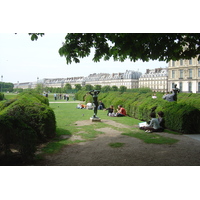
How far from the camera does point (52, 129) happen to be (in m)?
7.08

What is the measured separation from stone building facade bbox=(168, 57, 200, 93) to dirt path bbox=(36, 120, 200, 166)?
4091 centimetres

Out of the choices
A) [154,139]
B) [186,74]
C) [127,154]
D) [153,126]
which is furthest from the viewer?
[186,74]

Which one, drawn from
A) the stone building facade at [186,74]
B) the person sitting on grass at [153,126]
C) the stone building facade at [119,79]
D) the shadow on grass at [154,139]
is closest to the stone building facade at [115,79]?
the stone building facade at [119,79]

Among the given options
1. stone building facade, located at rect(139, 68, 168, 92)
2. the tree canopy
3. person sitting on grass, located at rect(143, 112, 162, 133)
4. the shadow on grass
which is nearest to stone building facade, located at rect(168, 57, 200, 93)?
stone building facade, located at rect(139, 68, 168, 92)

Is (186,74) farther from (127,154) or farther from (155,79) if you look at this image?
(127,154)

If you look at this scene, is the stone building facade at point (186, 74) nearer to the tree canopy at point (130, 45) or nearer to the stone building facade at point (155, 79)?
the stone building facade at point (155, 79)

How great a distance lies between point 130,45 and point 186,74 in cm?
4687

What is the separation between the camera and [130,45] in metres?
5.68

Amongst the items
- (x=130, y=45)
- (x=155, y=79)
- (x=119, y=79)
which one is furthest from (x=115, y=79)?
(x=130, y=45)

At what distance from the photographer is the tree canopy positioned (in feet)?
18.4

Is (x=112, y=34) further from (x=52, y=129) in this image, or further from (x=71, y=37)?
(x=52, y=129)

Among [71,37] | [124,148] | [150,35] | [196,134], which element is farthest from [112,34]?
[196,134]

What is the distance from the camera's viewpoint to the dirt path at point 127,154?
4.62m

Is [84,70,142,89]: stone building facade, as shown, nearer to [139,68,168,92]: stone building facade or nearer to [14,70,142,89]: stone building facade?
[14,70,142,89]: stone building facade
